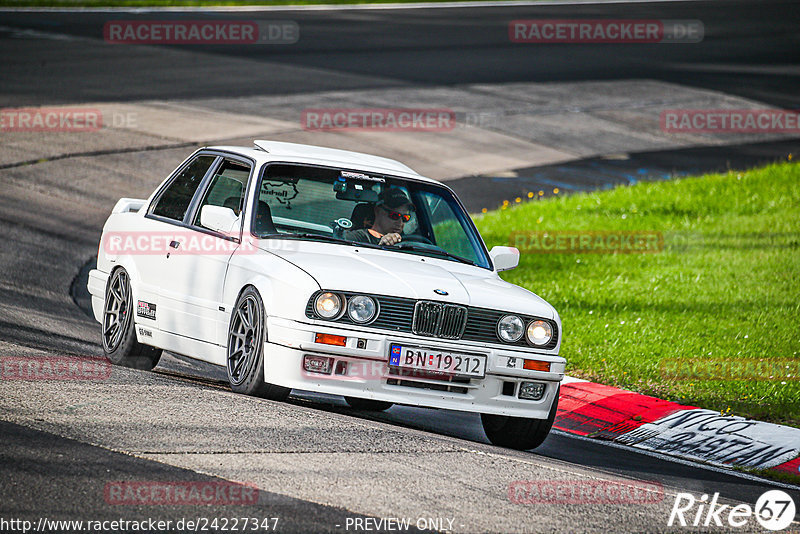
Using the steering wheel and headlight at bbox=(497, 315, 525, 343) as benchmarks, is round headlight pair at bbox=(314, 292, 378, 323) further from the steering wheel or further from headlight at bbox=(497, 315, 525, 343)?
the steering wheel

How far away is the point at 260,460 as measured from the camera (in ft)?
19.7

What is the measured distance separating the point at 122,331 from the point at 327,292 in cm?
234

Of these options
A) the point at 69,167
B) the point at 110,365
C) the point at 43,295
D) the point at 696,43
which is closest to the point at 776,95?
the point at 696,43

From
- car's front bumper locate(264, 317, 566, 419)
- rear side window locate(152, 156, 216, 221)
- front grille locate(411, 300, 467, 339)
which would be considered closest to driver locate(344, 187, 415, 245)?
front grille locate(411, 300, 467, 339)

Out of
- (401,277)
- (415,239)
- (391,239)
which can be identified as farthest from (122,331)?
(401,277)

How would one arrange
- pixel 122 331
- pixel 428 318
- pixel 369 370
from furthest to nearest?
pixel 122 331 < pixel 428 318 < pixel 369 370

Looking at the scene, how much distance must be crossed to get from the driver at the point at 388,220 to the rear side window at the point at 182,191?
137 centimetres

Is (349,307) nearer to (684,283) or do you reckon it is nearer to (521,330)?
(521,330)

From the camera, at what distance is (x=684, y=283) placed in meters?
13.8

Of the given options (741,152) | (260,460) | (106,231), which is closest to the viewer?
(260,460)

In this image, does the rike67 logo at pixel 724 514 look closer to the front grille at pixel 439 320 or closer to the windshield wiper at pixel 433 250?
the front grille at pixel 439 320

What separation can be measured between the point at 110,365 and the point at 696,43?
32.5 meters

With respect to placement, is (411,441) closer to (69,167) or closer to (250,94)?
(69,167)

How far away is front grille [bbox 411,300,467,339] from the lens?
7332 millimetres
